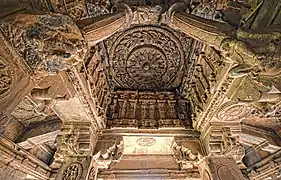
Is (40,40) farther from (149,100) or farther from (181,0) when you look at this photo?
(149,100)

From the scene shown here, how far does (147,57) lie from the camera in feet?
16.2

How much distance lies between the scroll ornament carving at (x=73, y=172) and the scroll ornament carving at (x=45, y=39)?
7.12 feet

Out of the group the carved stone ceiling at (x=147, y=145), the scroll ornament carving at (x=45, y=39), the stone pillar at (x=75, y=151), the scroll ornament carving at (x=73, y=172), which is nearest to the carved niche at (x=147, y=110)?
the carved stone ceiling at (x=147, y=145)

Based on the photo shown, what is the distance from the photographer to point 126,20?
10.3ft

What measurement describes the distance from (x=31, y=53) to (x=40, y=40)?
15cm

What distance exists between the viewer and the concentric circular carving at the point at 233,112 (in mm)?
3525

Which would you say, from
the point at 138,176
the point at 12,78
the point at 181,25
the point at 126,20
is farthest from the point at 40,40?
the point at 138,176

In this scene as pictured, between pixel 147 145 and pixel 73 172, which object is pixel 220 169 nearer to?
pixel 147 145

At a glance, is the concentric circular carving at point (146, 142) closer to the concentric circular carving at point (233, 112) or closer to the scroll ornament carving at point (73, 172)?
the scroll ornament carving at point (73, 172)

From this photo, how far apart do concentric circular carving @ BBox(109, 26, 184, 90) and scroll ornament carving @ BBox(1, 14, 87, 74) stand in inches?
101

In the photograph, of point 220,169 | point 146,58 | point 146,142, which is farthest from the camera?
point 146,58

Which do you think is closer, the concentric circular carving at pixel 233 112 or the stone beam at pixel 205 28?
the stone beam at pixel 205 28

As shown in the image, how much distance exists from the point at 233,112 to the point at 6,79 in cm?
349

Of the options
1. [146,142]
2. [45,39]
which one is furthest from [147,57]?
[45,39]
